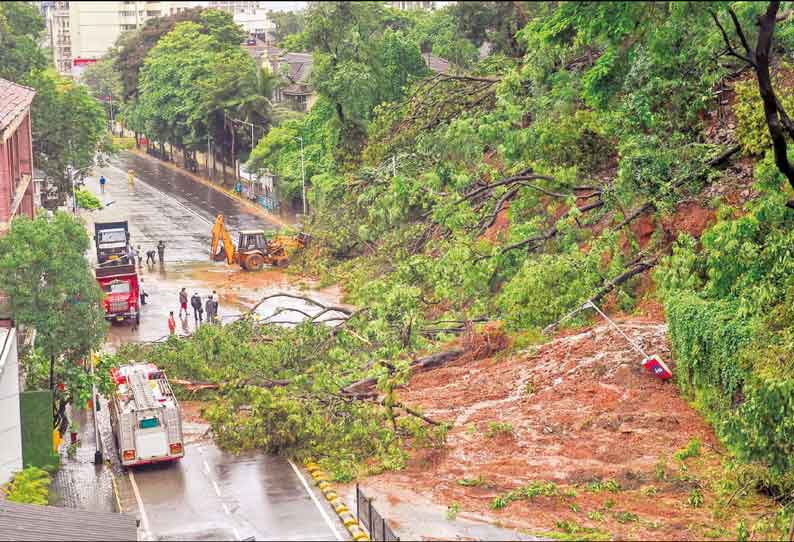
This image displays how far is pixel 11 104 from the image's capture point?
40.0 meters

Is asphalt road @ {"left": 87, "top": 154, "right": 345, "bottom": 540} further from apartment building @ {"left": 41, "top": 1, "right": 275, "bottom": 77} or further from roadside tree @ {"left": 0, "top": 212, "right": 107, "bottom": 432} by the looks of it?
apartment building @ {"left": 41, "top": 1, "right": 275, "bottom": 77}

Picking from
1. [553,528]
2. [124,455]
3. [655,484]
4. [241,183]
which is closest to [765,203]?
[655,484]

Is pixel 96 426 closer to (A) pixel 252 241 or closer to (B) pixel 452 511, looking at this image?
(B) pixel 452 511

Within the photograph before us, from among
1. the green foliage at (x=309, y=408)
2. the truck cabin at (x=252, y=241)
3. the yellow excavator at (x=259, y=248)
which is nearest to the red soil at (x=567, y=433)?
the green foliage at (x=309, y=408)

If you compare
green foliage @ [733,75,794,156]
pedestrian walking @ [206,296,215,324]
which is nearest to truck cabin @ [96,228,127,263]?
pedestrian walking @ [206,296,215,324]

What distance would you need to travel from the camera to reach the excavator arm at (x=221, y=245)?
55.8m

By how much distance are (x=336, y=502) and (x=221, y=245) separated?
38.2 meters

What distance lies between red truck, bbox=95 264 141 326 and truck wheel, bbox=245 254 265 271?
909 centimetres

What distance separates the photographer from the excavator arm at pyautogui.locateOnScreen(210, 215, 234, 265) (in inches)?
2197

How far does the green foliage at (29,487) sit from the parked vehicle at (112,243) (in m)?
26.8

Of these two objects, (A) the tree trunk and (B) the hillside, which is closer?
(A) the tree trunk

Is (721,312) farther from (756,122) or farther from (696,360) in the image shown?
(756,122)

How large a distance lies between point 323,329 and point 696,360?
10896 mm

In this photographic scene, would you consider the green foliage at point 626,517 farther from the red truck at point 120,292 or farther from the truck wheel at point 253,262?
the truck wheel at point 253,262
